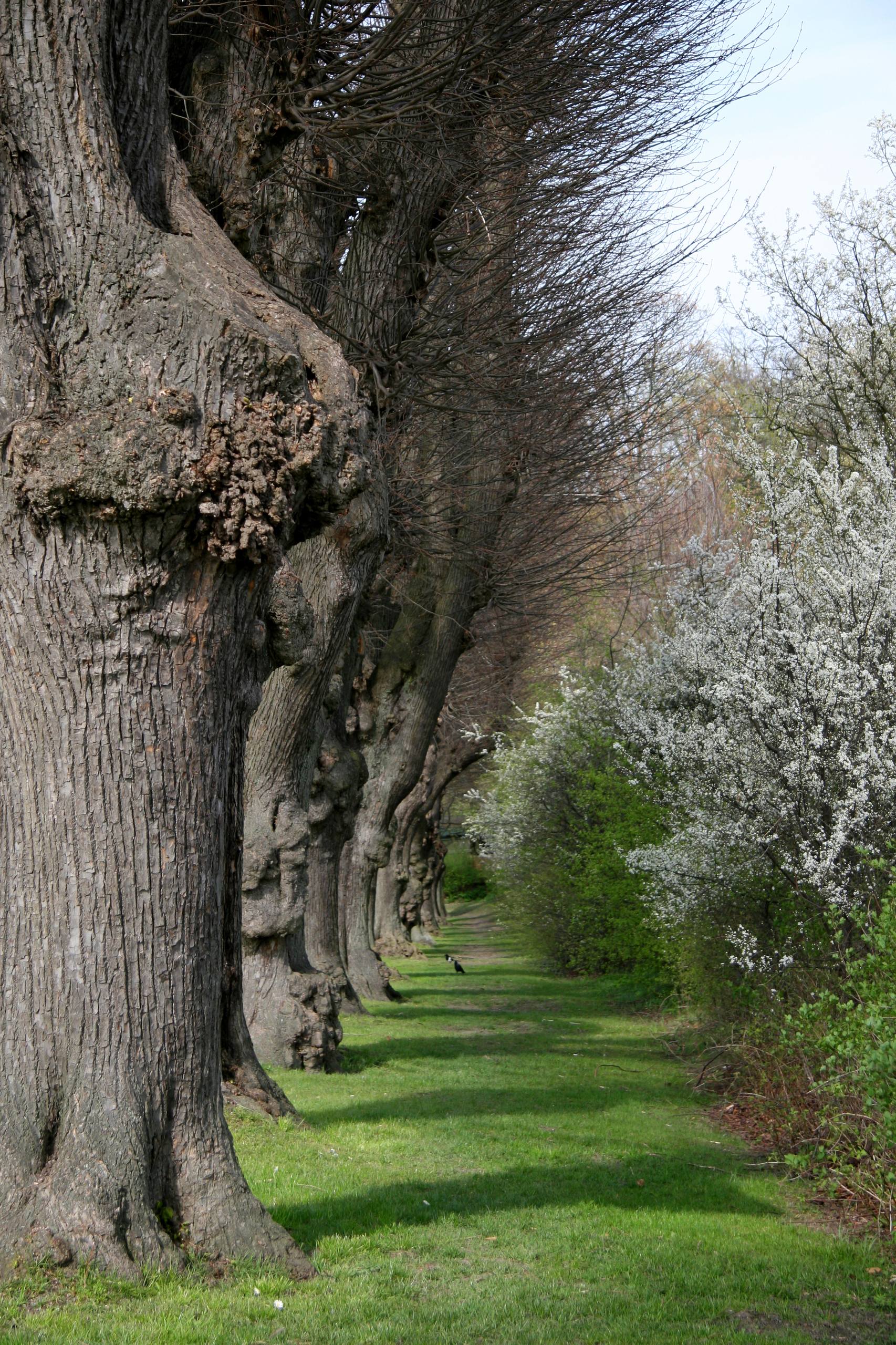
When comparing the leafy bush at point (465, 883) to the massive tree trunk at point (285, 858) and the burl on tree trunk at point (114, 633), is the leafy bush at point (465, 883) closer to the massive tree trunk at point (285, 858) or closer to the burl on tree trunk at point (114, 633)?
the massive tree trunk at point (285, 858)

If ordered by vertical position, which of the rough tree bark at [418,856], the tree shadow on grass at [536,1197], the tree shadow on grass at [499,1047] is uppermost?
the rough tree bark at [418,856]

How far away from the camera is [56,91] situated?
4668 millimetres

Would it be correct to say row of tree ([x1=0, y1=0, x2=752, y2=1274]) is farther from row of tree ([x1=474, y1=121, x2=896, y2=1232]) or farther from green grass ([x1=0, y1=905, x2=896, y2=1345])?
row of tree ([x1=474, y1=121, x2=896, y2=1232])

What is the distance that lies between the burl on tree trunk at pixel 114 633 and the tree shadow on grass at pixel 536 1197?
118 centimetres

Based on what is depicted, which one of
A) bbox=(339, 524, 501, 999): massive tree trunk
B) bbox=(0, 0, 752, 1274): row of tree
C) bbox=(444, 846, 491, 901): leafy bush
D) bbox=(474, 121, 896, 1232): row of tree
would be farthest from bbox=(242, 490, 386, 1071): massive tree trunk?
bbox=(444, 846, 491, 901): leafy bush

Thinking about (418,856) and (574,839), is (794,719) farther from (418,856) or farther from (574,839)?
(418,856)

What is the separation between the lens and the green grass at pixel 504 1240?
4277mm

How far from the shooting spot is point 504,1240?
19.3ft

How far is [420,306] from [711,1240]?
322 inches

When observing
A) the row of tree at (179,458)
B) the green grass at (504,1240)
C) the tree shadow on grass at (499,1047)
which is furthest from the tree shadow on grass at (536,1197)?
the tree shadow on grass at (499,1047)

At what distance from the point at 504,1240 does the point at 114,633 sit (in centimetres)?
361

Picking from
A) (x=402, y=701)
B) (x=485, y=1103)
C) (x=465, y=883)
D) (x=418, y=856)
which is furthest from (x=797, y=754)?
(x=465, y=883)

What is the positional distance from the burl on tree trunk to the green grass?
368 mm

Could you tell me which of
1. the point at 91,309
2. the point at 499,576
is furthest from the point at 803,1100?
the point at 499,576
